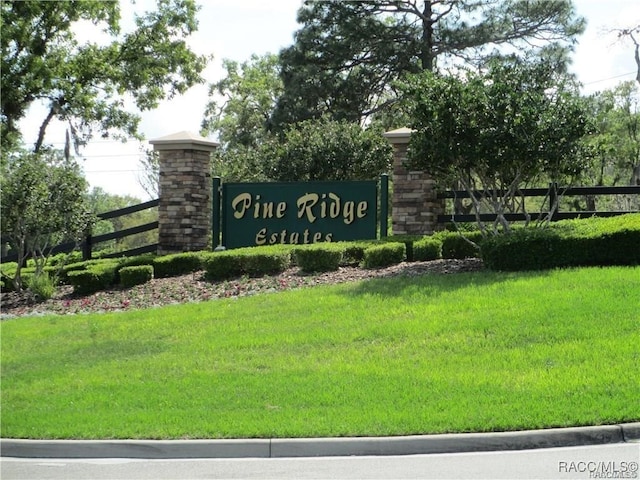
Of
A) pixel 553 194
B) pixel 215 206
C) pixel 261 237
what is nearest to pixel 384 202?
pixel 261 237

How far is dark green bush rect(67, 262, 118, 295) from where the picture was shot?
16.3m

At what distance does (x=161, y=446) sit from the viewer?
745cm

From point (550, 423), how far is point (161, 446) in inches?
131

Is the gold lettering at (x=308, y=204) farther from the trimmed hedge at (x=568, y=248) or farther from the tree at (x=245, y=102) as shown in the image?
the tree at (x=245, y=102)

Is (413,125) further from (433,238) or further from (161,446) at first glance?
(161,446)

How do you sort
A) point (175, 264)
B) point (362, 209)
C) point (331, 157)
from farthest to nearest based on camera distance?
point (331, 157), point (362, 209), point (175, 264)

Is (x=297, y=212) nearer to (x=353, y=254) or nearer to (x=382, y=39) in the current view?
(x=353, y=254)

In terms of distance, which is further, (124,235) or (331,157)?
(331,157)

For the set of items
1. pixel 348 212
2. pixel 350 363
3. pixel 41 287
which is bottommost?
pixel 350 363

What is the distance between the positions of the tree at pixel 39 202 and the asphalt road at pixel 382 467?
9.62 metres

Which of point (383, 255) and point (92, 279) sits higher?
point (383, 255)

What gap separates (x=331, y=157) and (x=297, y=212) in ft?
16.2

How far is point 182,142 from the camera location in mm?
19234

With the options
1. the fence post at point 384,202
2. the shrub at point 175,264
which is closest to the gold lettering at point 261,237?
the shrub at point 175,264
